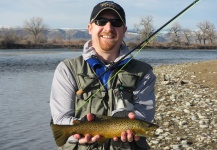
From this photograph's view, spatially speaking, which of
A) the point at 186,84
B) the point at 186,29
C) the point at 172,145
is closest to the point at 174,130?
the point at 172,145

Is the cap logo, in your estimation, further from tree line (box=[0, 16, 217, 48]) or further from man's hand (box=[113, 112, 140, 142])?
tree line (box=[0, 16, 217, 48])

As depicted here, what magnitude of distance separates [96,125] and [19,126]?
27.0 ft

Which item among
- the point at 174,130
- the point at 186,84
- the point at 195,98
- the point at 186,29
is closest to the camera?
the point at 174,130

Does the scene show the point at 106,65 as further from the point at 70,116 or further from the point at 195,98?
the point at 195,98

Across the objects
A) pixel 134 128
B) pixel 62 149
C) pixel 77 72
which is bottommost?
pixel 62 149

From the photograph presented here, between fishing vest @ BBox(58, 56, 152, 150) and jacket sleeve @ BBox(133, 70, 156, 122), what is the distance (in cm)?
5

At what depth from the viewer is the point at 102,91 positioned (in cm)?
348

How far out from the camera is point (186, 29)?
156m

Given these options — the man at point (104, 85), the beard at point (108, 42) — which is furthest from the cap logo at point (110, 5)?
the beard at point (108, 42)

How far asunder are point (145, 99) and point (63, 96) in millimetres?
844

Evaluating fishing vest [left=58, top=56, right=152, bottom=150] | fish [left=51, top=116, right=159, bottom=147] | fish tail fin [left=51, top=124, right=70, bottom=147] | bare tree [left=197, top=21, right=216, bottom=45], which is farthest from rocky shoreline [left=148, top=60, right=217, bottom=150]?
bare tree [left=197, top=21, right=216, bottom=45]

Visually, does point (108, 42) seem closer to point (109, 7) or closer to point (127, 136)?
point (109, 7)

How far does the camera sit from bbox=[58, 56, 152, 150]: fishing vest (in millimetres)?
3432

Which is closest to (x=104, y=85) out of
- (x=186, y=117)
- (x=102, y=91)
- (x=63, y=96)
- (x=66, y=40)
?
(x=102, y=91)
